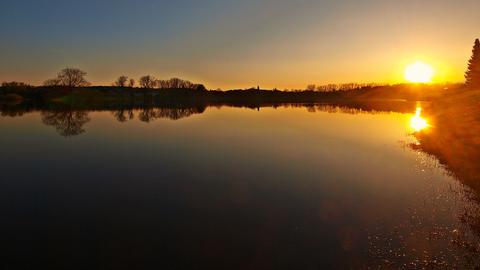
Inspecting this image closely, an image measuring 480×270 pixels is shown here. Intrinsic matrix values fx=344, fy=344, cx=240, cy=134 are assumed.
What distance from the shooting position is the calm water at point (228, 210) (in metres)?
11.0

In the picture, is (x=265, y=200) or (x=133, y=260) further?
(x=265, y=200)

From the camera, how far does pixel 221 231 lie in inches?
516

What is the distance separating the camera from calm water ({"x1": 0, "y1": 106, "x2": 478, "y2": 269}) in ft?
36.1

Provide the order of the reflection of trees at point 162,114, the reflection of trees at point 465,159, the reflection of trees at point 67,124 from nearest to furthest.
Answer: the reflection of trees at point 465,159 < the reflection of trees at point 67,124 < the reflection of trees at point 162,114

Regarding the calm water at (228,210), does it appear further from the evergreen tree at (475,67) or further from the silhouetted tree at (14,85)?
the silhouetted tree at (14,85)

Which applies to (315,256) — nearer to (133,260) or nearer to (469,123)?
(133,260)

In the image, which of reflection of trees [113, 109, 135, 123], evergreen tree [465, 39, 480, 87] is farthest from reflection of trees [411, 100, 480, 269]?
reflection of trees [113, 109, 135, 123]

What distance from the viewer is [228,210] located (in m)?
15.5

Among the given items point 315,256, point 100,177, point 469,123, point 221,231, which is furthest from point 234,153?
point 469,123

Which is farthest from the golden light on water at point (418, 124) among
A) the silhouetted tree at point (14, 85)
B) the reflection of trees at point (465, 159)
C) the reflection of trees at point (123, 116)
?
the silhouetted tree at point (14, 85)

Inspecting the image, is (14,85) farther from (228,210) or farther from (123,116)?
(228,210)

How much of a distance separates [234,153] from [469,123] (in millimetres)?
29742

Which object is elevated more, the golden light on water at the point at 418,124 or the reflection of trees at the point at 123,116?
the reflection of trees at the point at 123,116

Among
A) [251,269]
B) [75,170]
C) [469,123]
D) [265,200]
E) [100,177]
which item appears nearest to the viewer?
[251,269]
